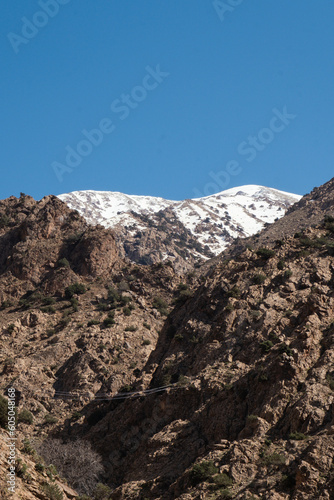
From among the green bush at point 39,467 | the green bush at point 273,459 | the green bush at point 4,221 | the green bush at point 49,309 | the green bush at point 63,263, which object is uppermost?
the green bush at point 4,221

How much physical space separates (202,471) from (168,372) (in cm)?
1426

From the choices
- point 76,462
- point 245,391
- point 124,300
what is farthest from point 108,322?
point 245,391

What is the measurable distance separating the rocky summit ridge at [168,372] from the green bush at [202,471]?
8cm

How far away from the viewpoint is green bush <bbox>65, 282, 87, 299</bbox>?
2515 inches

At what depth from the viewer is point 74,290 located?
64.2 metres

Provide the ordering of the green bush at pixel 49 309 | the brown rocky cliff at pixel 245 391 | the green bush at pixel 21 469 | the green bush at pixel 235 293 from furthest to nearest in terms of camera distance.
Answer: the green bush at pixel 49 309, the green bush at pixel 235 293, the brown rocky cliff at pixel 245 391, the green bush at pixel 21 469

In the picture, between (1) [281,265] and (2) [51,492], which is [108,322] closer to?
(1) [281,265]

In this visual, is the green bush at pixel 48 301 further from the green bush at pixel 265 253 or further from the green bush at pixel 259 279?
the green bush at pixel 259 279

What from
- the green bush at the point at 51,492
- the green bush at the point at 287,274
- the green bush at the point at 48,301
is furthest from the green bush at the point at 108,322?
the green bush at the point at 51,492

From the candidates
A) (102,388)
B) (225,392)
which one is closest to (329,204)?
(102,388)

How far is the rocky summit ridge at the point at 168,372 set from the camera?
95.3 ft

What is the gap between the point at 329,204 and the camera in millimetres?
107938

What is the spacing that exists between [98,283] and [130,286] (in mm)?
3872

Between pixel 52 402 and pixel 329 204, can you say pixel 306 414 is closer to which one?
pixel 52 402
